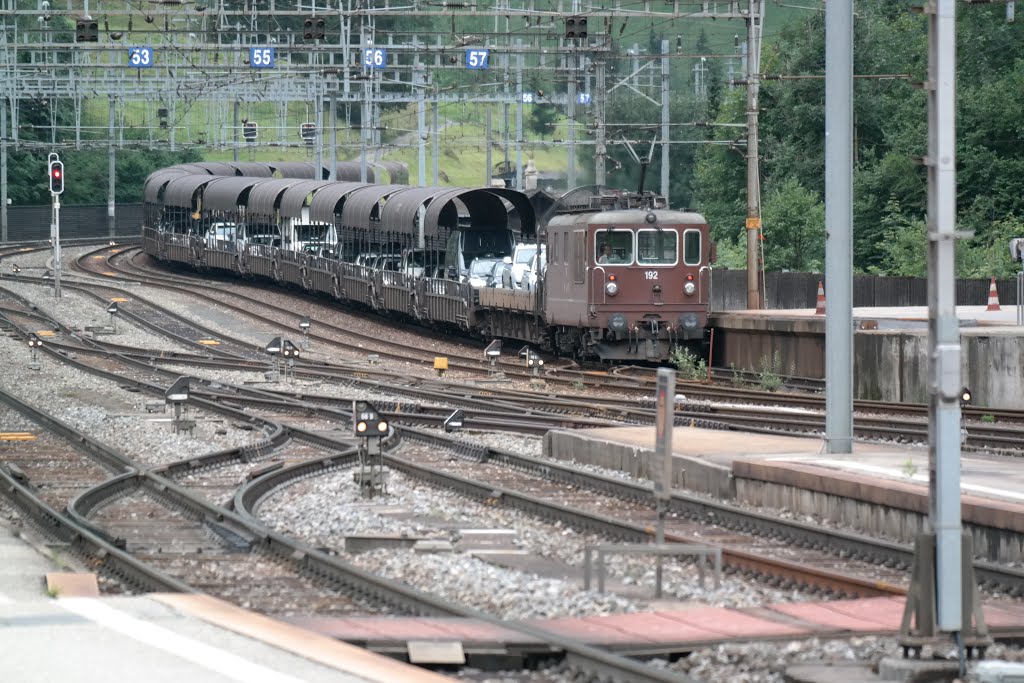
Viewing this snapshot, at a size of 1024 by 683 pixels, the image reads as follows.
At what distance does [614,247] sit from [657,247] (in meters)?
0.88

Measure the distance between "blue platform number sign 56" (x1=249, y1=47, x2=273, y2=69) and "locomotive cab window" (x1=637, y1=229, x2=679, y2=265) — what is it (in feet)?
56.3

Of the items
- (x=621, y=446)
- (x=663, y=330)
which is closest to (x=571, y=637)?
(x=621, y=446)

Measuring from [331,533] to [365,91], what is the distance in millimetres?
40784

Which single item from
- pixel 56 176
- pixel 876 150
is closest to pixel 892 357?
pixel 56 176

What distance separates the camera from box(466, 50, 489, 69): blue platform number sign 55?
41.2m

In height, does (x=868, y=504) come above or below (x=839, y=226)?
below

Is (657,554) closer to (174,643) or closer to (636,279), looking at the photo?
(174,643)

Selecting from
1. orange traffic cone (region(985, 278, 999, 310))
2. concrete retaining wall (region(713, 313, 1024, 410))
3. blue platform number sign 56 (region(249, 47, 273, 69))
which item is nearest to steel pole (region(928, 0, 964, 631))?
concrete retaining wall (region(713, 313, 1024, 410))

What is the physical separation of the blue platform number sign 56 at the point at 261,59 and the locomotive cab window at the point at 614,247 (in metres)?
17.0

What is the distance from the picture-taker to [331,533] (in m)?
13.4

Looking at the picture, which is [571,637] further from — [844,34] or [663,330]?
[663,330]

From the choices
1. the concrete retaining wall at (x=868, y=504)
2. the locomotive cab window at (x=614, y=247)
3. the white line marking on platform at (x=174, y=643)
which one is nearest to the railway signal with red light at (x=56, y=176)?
the locomotive cab window at (x=614, y=247)

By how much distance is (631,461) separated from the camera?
17219 millimetres

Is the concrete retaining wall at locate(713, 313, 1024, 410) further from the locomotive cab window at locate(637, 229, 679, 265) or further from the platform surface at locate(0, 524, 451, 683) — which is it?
the platform surface at locate(0, 524, 451, 683)
